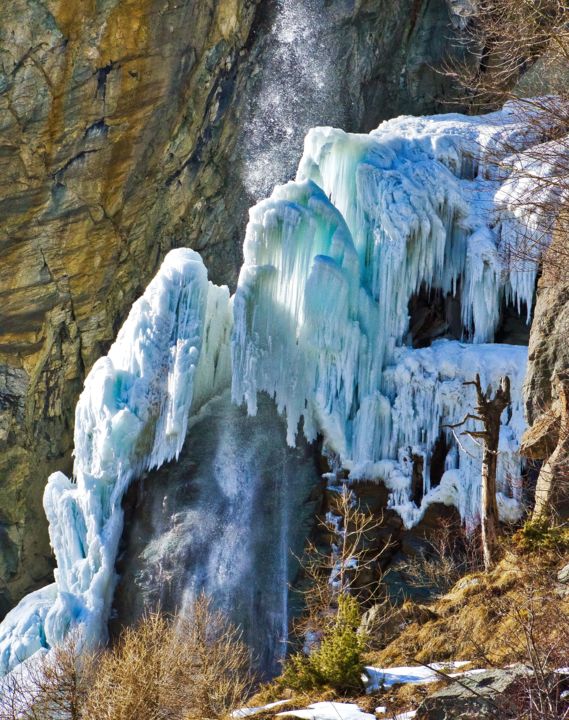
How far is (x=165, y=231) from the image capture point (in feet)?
96.7

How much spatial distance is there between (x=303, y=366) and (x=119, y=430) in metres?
3.24

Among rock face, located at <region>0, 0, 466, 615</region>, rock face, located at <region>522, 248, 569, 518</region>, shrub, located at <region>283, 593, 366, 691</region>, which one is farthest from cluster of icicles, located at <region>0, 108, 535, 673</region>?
rock face, located at <region>0, 0, 466, 615</region>

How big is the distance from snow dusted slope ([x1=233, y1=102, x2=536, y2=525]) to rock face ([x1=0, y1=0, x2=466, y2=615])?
22.2ft

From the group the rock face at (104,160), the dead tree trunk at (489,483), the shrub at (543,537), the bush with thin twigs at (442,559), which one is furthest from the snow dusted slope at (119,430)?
the rock face at (104,160)

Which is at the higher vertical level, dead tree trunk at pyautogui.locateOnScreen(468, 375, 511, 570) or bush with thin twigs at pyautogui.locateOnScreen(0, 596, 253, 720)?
dead tree trunk at pyautogui.locateOnScreen(468, 375, 511, 570)

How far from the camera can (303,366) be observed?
20.1m

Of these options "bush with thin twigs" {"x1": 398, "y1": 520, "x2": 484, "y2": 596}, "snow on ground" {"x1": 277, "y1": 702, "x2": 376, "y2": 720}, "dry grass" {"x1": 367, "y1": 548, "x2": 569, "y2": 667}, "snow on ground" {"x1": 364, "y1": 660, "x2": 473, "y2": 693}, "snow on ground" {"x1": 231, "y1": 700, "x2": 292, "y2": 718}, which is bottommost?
"snow on ground" {"x1": 231, "y1": 700, "x2": 292, "y2": 718}

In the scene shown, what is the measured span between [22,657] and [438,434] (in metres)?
7.56

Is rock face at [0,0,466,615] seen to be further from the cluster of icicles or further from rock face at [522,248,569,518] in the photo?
rock face at [522,248,569,518]

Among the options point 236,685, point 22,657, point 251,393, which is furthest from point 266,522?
point 236,685

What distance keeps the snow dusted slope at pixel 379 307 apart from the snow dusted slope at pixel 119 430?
2.41 feet

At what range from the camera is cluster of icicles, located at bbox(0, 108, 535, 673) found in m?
19.2

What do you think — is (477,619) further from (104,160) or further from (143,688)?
(104,160)

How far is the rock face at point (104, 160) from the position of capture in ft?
88.7
